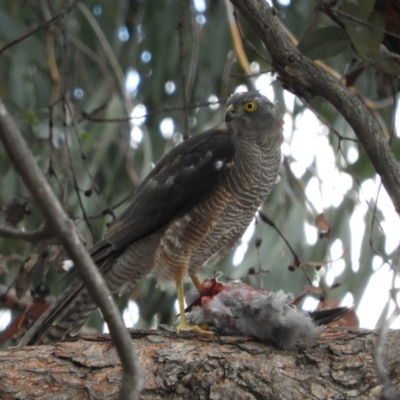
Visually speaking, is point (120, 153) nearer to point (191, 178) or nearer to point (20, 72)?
point (20, 72)

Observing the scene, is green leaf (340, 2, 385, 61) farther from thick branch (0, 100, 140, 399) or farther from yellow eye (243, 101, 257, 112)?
thick branch (0, 100, 140, 399)

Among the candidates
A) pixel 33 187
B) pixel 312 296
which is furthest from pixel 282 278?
pixel 33 187

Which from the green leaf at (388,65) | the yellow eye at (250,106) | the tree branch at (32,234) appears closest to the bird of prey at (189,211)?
the yellow eye at (250,106)

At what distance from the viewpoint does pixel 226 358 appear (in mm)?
2664

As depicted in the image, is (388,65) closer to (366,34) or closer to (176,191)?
(366,34)

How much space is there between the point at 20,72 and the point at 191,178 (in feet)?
7.21

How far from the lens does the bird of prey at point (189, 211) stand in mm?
3588

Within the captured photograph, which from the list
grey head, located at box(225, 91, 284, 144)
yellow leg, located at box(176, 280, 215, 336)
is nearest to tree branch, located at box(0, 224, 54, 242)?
yellow leg, located at box(176, 280, 215, 336)

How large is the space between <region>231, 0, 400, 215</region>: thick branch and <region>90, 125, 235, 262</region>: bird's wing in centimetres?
107

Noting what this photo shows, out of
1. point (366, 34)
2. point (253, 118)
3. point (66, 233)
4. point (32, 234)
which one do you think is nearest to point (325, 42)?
point (366, 34)

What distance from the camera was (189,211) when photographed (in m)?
3.59

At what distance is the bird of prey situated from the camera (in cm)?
359

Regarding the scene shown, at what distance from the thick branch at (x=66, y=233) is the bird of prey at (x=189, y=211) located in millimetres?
1980

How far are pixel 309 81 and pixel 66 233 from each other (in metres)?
1.34
